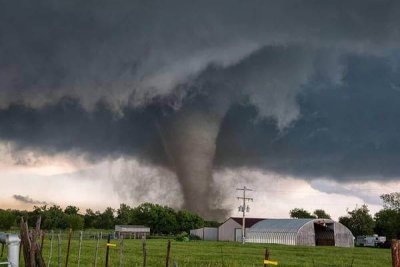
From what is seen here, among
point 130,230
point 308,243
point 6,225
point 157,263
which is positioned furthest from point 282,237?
point 6,225

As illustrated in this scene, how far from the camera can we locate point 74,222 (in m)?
162

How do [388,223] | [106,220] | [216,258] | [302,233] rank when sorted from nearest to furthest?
[216,258], [302,233], [388,223], [106,220]

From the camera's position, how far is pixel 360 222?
151875mm

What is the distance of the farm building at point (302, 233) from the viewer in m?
103

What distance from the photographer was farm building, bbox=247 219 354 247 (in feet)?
339

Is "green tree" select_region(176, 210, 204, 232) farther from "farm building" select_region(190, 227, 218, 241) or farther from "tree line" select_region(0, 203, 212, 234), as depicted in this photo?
"farm building" select_region(190, 227, 218, 241)

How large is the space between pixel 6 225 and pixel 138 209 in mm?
35063

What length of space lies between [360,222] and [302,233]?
54.5 meters

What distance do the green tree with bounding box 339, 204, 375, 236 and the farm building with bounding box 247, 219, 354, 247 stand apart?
41.5 metres

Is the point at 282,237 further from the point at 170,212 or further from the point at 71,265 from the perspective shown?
the point at 71,265

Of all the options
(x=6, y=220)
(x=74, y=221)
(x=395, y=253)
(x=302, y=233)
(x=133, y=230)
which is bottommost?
(x=395, y=253)

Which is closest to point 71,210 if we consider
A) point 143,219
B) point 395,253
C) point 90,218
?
point 90,218

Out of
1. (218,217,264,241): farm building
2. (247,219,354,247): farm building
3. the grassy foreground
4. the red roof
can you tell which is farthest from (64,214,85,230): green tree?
the grassy foreground

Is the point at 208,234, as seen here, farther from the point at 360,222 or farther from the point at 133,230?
the point at 360,222
